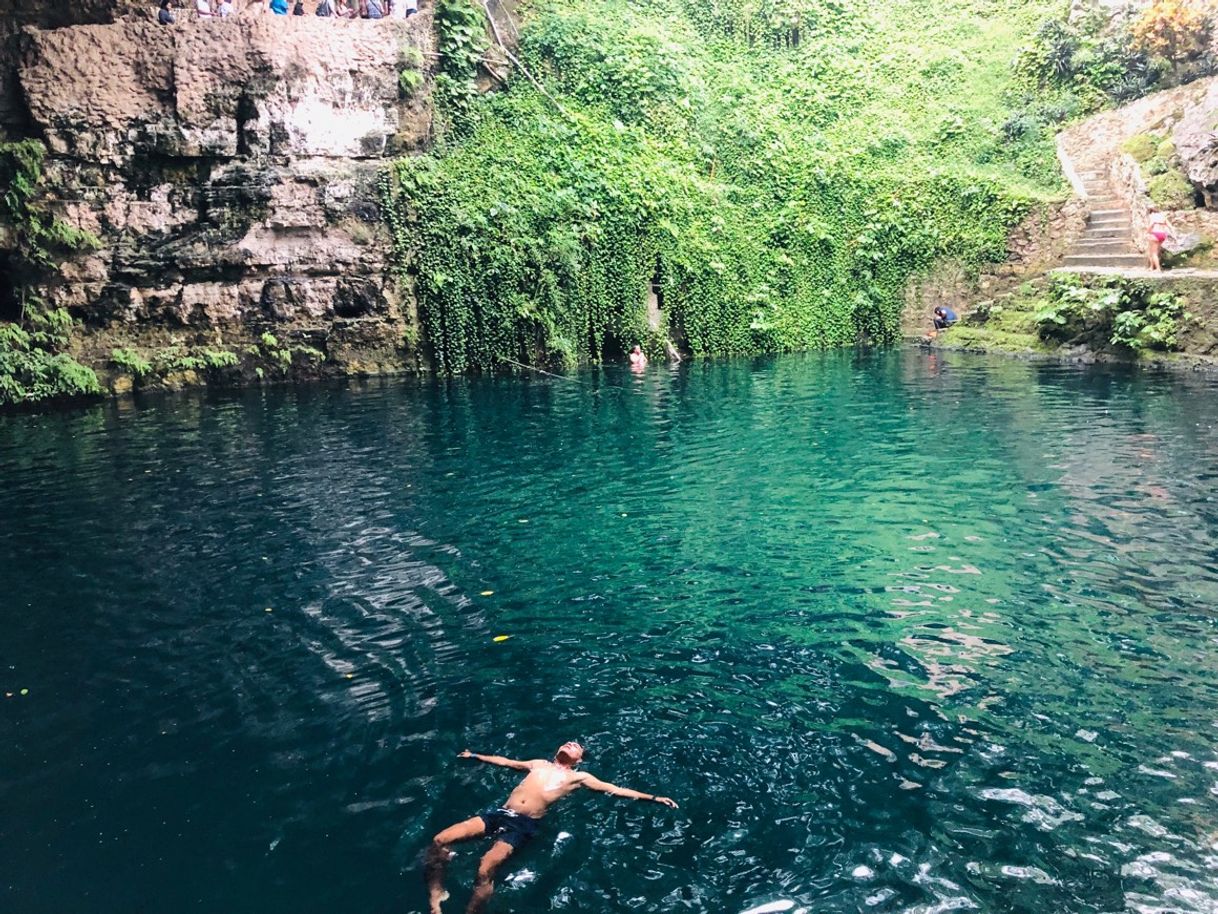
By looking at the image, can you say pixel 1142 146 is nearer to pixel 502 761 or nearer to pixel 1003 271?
pixel 1003 271

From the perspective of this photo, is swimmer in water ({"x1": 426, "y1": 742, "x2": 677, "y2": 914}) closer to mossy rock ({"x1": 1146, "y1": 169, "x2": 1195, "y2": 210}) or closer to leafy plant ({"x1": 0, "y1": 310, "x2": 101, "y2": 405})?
leafy plant ({"x1": 0, "y1": 310, "x2": 101, "y2": 405})

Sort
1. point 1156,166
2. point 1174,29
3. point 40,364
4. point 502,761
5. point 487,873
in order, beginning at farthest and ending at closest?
point 1174,29 < point 1156,166 < point 40,364 < point 502,761 < point 487,873

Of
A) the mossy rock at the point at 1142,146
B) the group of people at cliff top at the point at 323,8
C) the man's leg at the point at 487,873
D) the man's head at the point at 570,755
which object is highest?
the group of people at cliff top at the point at 323,8

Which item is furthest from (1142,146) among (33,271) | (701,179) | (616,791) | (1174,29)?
(33,271)

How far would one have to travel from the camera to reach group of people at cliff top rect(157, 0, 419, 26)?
2166 cm

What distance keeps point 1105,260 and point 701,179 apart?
1157 cm

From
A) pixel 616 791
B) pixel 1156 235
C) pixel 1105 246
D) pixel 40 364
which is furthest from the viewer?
pixel 1105 246

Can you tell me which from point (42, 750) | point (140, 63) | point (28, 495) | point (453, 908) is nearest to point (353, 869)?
point (453, 908)

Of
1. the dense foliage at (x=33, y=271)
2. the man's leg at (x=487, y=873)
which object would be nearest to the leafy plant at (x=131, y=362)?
the dense foliage at (x=33, y=271)

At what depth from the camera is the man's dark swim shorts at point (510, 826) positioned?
4.10 m

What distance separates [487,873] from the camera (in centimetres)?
380

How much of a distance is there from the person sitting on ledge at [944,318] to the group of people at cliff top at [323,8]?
699 inches

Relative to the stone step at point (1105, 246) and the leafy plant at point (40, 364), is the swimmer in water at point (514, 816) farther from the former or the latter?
the stone step at point (1105, 246)

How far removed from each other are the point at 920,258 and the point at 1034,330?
175 inches
